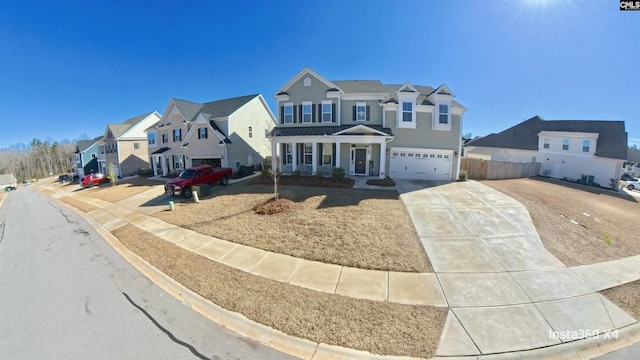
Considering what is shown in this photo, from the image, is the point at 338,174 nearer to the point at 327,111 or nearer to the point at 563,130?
the point at 327,111

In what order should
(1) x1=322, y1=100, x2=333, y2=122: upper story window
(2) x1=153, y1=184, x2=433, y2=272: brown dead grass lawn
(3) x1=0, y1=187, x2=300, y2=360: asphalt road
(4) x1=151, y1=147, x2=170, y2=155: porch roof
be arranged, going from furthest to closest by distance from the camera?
(4) x1=151, y1=147, x2=170, y2=155: porch roof < (1) x1=322, y1=100, x2=333, y2=122: upper story window < (2) x1=153, y1=184, x2=433, y2=272: brown dead grass lawn < (3) x1=0, y1=187, x2=300, y2=360: asphalt road

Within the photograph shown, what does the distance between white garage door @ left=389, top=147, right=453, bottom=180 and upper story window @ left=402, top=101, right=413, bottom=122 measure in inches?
90.2

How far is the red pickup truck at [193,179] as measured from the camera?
16.1m

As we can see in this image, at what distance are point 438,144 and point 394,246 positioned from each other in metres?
13.2

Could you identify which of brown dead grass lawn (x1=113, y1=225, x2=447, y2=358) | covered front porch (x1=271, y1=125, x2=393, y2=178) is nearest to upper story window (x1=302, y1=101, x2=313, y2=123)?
covered front porch (x1=271, y1=125, x2=393, y2=178)

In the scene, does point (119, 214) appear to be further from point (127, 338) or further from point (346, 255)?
point (346, 255)

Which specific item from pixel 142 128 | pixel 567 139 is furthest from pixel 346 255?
pixel 142 128

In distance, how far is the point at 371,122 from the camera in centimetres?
1883

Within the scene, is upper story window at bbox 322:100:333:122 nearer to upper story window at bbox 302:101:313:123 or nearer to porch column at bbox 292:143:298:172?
upper story window at bbox 302:101:313:123

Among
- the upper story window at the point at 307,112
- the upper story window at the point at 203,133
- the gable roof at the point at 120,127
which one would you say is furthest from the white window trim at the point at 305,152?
the gable roof at the point at 120,127

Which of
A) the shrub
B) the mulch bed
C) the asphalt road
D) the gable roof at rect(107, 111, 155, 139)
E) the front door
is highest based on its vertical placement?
the gable roof at rect(107, 111, 155, 139)

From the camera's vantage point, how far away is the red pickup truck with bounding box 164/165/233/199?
53.0 feet

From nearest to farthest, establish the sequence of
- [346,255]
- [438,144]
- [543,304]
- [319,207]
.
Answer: [543,304]
[346,255]
[319,207]
[438,144]

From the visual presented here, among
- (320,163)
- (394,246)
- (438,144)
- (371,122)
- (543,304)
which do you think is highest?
(371,122)
